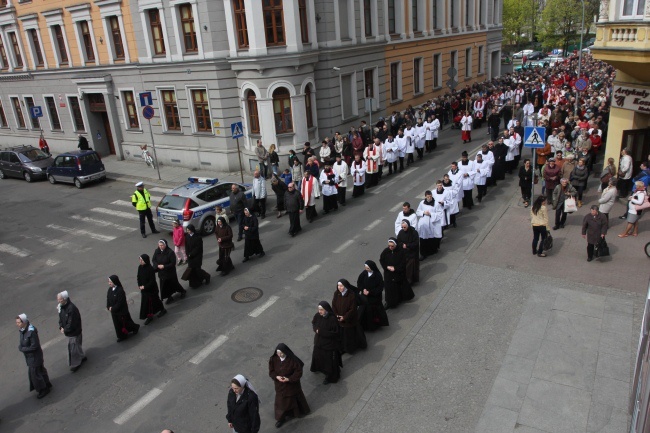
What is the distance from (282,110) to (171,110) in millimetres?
6154

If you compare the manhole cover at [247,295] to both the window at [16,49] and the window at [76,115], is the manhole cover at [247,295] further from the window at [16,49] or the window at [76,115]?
the window at [16,49]

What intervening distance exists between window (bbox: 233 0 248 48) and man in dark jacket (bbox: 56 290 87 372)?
14962 millimetres

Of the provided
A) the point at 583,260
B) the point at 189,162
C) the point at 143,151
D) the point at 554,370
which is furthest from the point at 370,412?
the point at 143,151

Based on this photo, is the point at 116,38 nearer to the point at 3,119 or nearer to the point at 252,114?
the point at 252,114

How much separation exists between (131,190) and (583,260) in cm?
1784

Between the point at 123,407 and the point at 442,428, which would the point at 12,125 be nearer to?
the point at 123,407

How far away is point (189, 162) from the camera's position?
2523cm

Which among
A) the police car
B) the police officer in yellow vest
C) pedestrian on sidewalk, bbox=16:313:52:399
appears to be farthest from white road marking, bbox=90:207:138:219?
pedestrian on sidewalk, bbox=16:313:52:399

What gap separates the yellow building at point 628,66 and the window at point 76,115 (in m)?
26.6

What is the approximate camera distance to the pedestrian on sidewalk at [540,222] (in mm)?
12539

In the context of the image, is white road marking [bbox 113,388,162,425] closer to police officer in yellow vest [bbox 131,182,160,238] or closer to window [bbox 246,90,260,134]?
police officer in yellow vest [bbox 131,182,160,238]

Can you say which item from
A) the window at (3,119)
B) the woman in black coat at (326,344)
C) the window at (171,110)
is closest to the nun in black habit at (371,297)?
the woman in black coat at (326,344)

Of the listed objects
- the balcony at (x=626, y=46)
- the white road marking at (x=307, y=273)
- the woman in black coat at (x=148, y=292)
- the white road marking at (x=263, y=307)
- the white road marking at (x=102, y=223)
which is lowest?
the white road marking at (x=102, y=223)

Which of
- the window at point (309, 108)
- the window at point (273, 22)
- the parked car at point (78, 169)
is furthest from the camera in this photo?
the window at point (309, 108)
